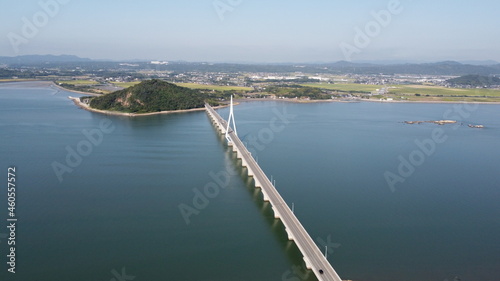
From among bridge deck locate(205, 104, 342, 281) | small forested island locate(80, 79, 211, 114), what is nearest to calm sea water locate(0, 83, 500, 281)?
bridge deck locate(205, 104, 342, 281)

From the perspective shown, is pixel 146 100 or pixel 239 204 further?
pixel 146 100

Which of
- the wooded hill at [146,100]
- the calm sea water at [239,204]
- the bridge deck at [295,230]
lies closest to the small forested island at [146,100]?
the wooded hill at [146,100]

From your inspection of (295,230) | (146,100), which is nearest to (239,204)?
(295,230)

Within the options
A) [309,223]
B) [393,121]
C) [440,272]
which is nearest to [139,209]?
[309,223]

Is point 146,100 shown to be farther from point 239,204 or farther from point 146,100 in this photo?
point 239,204

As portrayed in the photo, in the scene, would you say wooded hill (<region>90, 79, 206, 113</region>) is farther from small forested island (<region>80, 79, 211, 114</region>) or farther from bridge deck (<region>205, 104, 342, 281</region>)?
bridge deck (<region>205, 104, 342, 281</region>)

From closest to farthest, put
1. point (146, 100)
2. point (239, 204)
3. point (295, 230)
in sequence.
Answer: point (295, 230)
point (239, 204)
point (146, 100)
